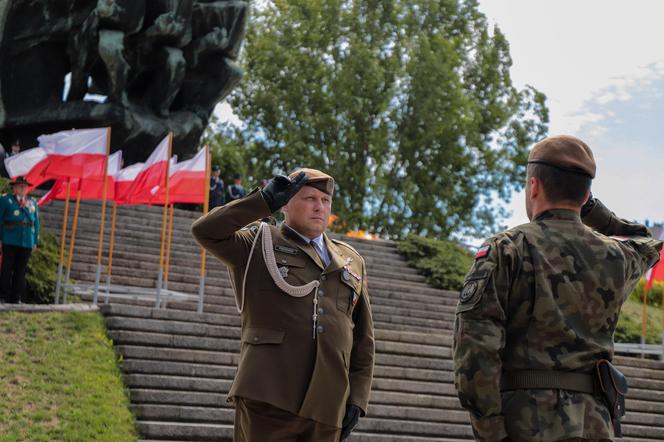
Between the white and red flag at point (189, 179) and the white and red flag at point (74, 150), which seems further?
the white and red flag at point (189, 179)

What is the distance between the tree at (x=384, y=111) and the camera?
33062mm

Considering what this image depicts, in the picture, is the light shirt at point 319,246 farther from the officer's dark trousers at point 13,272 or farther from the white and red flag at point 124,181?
the white and red flag at point 124,181

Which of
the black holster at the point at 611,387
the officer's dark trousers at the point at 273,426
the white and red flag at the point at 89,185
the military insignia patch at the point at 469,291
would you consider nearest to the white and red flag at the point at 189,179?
the white and red flag at the point at 89,185

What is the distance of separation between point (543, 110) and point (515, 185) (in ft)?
10.2

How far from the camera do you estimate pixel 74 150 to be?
1268 centimetres

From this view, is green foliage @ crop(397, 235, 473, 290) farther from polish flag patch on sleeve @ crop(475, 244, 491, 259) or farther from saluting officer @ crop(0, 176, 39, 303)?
polish flag patch on sleeve @ crop(475, 244, 491, 259)

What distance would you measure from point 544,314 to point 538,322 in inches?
1.3

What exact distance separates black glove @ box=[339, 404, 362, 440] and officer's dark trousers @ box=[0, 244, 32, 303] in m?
8.00

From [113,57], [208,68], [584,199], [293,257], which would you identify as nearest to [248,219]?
[293,257]

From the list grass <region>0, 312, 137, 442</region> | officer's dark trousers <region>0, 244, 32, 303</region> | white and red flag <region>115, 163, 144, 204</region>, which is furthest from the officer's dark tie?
white and red flag <region>115, 163, 144, 204</region>

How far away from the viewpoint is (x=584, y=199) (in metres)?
3.41

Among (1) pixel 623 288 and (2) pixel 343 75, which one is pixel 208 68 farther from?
(1) pixel 623 288

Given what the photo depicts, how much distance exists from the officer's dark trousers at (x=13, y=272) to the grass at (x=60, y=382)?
53.4 inches

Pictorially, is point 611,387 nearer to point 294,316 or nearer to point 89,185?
point 294,316
